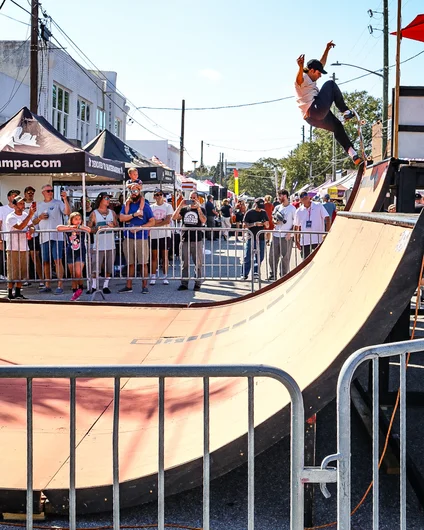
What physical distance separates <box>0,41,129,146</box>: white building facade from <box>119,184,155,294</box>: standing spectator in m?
16.6

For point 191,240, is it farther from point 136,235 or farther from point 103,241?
point 103,241

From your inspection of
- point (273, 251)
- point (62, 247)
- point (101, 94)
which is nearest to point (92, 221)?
point (62, 247)

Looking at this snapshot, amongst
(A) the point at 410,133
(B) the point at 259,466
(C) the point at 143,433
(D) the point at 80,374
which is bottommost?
(B) the point at 259,466

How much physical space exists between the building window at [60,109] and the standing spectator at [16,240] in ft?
67.4

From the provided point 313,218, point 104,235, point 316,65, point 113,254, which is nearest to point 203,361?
point 316,65

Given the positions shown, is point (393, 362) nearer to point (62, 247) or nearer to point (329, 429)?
point (329, 429)

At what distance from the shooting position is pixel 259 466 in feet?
13.3

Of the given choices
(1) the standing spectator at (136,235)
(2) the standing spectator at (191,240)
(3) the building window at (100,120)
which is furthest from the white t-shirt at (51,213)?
(3) the building window at (100,120)

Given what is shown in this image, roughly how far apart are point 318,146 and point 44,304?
237 ft

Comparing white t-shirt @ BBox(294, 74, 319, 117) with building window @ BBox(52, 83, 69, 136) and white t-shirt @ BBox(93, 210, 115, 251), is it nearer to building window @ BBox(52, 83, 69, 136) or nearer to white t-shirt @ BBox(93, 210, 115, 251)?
white t-shirt @ BBox(93, 210, 115, 251)

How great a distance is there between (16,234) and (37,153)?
6.66ft

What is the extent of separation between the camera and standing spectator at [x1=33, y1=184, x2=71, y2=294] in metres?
11.9

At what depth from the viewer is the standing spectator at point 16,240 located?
448 inches

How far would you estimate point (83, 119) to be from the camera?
3644cm
